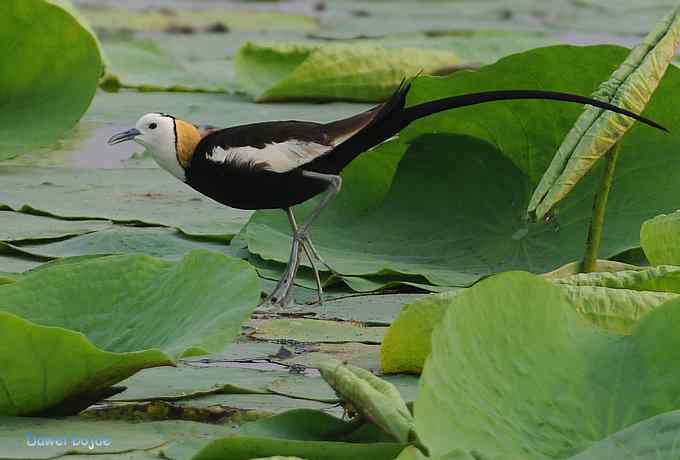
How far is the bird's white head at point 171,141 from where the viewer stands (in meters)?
2.60

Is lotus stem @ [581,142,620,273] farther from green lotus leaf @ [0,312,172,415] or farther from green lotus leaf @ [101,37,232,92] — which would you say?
green lotus leaf @ [101,37,232,92]

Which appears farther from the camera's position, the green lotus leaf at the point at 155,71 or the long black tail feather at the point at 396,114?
the green lotus leaf at the point at 155,71

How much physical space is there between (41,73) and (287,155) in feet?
2.99

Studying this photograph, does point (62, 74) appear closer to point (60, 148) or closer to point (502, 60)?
point (60, 148)

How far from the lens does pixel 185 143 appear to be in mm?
2602

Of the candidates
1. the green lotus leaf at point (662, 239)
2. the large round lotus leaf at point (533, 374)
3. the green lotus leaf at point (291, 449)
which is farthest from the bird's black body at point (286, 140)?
the green lotus leaf at point (291, 449)

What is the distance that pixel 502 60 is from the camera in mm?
2539

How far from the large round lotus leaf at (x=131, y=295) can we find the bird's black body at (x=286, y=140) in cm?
71

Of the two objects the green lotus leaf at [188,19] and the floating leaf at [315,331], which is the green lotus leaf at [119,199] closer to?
the floating leaf at [315,331]

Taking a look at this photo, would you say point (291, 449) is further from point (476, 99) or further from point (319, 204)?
point (319, 204)

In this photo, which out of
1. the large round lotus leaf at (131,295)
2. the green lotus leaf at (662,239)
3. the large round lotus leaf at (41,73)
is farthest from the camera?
the large round lotus leaf at (41,73)

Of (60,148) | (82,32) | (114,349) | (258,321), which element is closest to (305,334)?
(258,321)

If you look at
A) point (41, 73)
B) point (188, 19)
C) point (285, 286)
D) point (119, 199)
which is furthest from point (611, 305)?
point (188, 19)

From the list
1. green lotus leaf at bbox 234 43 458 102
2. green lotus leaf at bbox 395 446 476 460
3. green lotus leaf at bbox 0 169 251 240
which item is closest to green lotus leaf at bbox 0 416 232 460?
green lotus leaf at bbox 395 446 476 460
